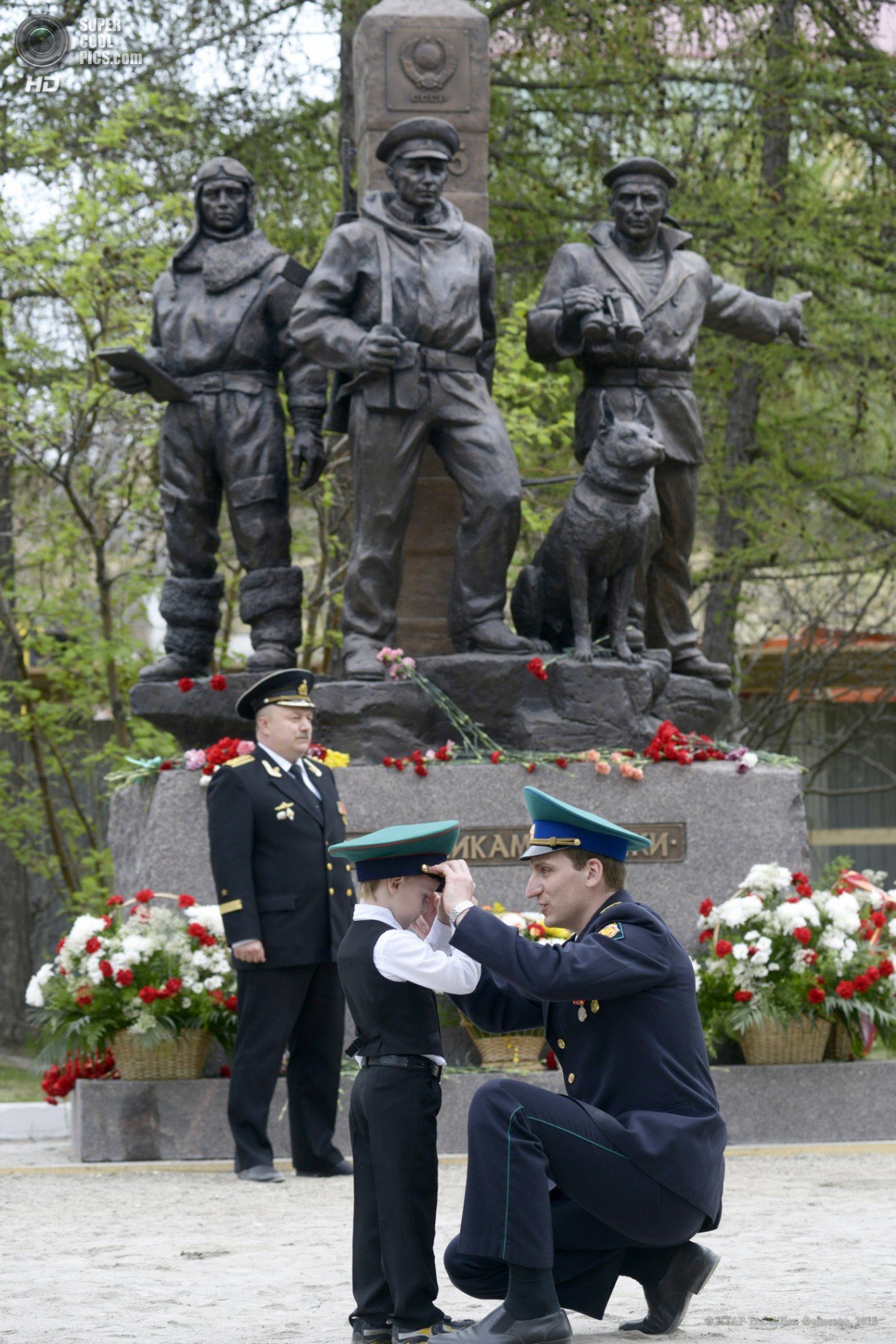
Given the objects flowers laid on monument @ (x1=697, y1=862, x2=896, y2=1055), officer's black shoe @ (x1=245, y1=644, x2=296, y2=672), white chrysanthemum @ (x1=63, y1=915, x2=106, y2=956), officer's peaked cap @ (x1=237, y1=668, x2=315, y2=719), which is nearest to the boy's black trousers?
officer's peaked cap @ (x1=237, y1=668, x2=315, y2=719)

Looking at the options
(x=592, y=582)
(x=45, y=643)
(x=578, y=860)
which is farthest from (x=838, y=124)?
(x=578, y=860)

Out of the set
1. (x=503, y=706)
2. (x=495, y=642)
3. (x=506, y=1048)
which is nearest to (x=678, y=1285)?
(x=506, y=1048)

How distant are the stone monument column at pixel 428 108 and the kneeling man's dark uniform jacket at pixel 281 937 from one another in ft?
8.41

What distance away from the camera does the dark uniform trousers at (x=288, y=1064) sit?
22.4 feet

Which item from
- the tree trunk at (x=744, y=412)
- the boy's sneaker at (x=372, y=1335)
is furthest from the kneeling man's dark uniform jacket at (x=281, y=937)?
the tree trunk at (x=744, y=412)

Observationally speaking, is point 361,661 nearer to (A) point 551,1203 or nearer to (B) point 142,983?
(B) point 142,983

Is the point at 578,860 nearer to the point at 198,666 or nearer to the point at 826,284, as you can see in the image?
the point at 198,666

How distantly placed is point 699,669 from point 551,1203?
5.71 m

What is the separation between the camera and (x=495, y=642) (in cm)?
872

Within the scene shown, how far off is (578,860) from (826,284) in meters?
12.3

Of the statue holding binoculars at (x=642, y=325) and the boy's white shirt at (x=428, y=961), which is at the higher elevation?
the statue holding binoculars at (x=642, y=325)

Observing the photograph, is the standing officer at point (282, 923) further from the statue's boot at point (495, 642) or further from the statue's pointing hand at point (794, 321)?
the statue's pointing hand at point (794, 321)

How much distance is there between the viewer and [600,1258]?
4137 millimetres

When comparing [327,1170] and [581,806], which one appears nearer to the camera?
[327,1170]
